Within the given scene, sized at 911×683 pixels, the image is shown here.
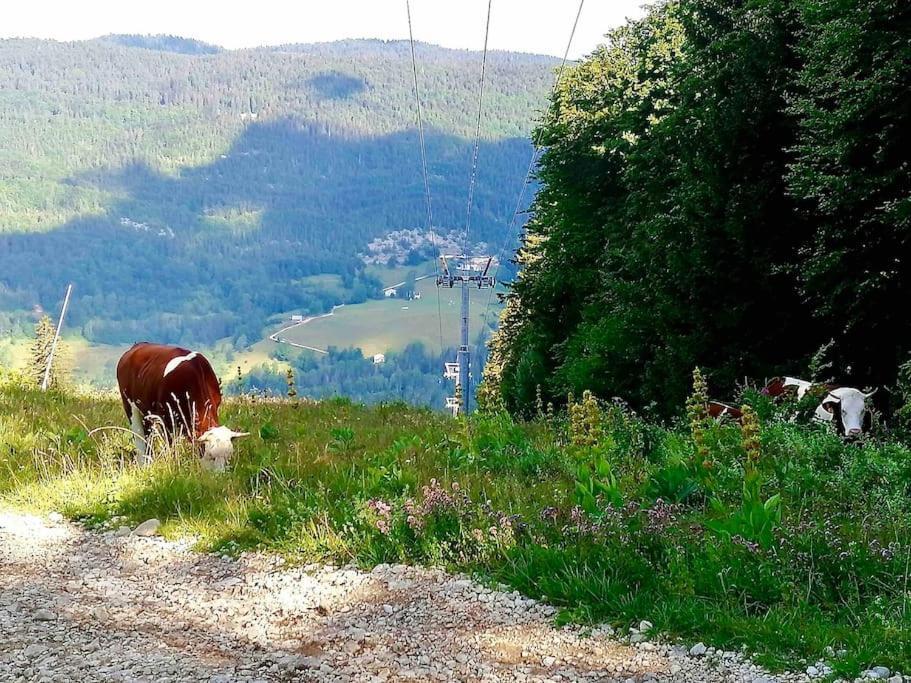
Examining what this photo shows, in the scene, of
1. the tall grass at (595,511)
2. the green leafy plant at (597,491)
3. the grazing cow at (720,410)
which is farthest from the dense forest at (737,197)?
the green leafy plant at (597,491)

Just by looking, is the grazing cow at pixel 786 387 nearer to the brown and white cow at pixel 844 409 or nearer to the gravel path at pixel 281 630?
the brown and white cow at pixel 844 409

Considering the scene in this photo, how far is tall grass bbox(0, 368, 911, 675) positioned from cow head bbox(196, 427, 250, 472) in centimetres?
18

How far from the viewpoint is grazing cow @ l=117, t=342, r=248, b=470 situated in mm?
8983

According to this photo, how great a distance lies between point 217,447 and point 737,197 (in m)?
13.5

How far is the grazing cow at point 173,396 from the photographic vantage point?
354 inches

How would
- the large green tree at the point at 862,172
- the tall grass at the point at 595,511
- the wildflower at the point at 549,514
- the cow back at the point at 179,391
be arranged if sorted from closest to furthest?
the tall grass at the point at 595,511 → the wildflower at the point at 549,514 → the cow back at the point at 179,391 → the large green tree at the point at 862,172

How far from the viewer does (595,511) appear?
5.74 meters

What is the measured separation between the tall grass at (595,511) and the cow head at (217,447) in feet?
0.60

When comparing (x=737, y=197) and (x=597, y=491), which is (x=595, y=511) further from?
(x=737, y=197)

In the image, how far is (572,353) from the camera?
101 feet

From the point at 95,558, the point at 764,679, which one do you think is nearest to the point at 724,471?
the point at 764,679

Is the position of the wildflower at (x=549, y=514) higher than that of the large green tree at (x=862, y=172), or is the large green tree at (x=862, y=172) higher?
the large green tree at (x=862, y=172)

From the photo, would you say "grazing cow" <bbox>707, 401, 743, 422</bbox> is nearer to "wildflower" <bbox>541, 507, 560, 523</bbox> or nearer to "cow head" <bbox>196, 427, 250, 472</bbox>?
"wildflower" <bbox>541, 507, 560, 523</bbox>

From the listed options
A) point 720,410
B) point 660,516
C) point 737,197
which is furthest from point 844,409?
point 737,197
